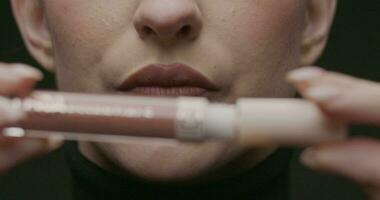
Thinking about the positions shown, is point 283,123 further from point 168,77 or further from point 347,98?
point 168,77

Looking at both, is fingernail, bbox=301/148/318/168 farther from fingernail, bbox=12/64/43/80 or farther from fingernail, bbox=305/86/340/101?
fingernail, bbox=12/64/43/80

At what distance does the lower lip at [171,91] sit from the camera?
0.70 metres

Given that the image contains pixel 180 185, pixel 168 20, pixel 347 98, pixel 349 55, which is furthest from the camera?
pixel 349 55

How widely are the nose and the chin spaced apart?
0.11 m

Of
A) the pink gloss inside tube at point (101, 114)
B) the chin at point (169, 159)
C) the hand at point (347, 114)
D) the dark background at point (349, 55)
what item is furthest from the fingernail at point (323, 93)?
the dark background at point (349, 55)

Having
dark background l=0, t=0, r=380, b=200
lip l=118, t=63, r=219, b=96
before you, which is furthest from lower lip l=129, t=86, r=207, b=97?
dark background l=0, t=0, r=380, b=200

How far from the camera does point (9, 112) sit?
0.56 meters

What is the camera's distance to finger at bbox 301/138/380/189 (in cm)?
55

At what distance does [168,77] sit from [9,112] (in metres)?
0.18

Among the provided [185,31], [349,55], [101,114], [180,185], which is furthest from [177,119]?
[349,55]

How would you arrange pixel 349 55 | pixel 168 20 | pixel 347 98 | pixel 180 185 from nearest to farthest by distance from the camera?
pixel 347 98
pixel 168 20
pixel 180 185
pixel 349 55

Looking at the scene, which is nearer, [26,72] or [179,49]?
[26,72]

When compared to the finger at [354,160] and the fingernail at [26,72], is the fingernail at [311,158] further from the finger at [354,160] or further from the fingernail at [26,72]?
the fingernail at [26,72]

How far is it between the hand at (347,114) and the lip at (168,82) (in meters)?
0.16
